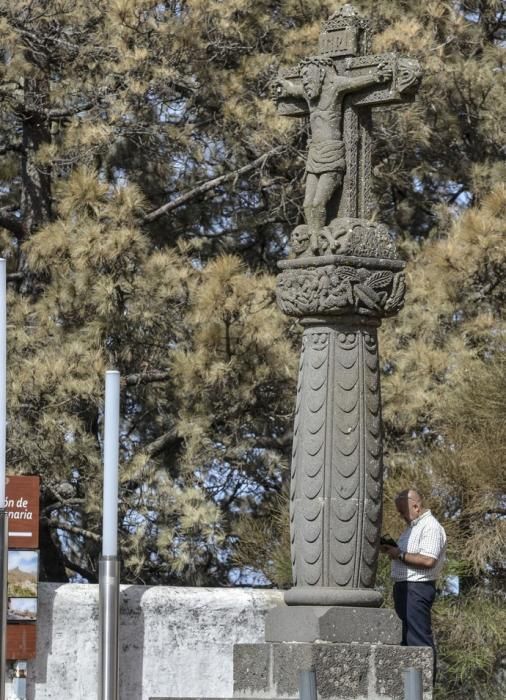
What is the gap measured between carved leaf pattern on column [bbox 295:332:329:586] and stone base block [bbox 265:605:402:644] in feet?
0.63

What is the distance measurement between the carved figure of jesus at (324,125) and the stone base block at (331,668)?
1980mm

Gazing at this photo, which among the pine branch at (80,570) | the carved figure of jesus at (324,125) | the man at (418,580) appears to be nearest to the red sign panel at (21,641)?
the man at (418,580)

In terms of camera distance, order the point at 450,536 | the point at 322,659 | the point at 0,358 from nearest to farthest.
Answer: the point at 0,358 → the point at 322,659 → the point at 450,536

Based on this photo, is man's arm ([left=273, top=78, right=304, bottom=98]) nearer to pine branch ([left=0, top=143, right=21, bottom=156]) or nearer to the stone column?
the stone column

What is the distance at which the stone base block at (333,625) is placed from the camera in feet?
25.7

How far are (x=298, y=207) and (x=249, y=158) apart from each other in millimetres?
680

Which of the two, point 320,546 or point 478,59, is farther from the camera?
point 478,59

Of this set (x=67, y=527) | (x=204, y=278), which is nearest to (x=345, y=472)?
(x=204, y=278)

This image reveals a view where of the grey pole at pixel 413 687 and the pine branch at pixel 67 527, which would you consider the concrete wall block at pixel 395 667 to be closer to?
the grey pole at pixel 413 687

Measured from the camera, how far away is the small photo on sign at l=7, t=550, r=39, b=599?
10.3m

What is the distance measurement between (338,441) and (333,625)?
0.86m

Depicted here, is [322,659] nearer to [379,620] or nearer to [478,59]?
[379,620]

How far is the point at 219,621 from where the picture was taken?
1091cm

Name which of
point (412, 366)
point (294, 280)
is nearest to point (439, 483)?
point (412, 366)
